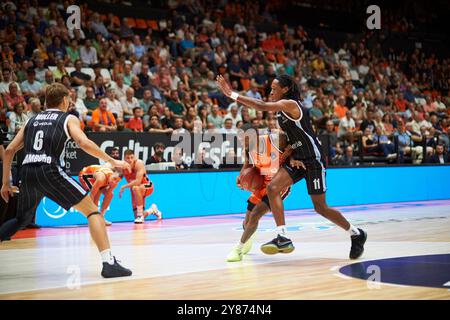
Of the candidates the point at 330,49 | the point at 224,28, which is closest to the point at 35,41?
the point at 224,28

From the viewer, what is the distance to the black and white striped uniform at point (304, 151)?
7504mm

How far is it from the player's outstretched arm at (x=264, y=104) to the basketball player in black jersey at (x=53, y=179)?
1212 mm

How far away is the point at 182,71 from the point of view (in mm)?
16922

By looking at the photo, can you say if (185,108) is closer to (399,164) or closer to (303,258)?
(399,164)

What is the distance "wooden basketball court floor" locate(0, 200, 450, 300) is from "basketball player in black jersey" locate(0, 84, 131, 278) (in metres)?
0.35

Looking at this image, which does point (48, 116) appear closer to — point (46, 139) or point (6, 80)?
point (46, 139)

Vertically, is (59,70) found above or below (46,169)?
above

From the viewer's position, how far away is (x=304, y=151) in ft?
24.7

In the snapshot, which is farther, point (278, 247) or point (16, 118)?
point (16, 118)

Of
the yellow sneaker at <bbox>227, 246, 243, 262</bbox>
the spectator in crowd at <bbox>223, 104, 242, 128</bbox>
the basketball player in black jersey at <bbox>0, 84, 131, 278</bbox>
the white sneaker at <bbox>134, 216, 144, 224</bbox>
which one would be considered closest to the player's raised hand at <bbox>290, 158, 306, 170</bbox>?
the yellow sneaker at <bbox>227, 246, 243, 262</bbox>

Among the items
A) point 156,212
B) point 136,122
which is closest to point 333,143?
point 136,122

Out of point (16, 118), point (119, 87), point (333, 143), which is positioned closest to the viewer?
point (16, 118)

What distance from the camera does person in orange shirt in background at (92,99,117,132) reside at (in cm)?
1331

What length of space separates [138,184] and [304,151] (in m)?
5.60
